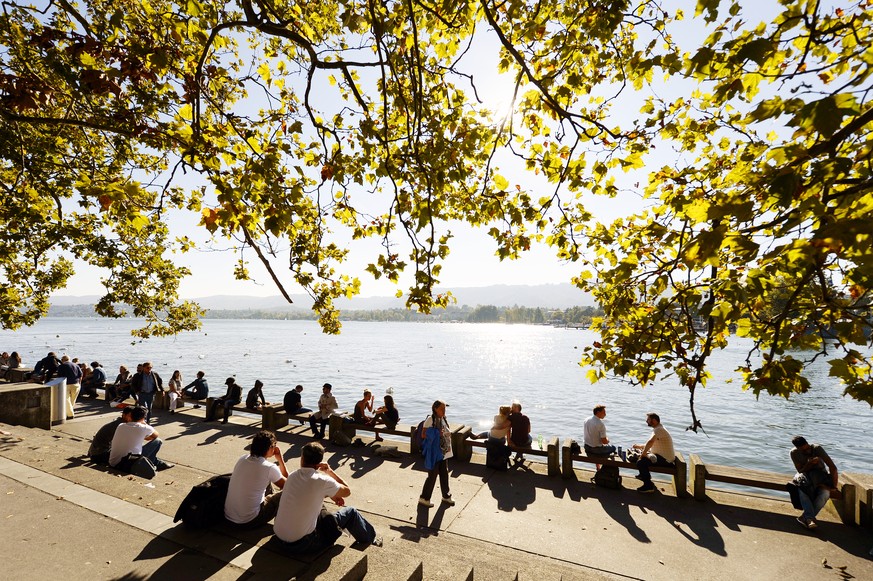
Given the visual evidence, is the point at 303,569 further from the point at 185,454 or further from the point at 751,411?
the point at 751,411

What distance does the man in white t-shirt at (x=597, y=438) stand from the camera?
9141 millimetres

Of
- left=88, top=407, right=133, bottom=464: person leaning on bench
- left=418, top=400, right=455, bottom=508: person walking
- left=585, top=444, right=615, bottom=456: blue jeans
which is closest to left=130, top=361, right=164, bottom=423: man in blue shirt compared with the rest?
left=88, top=407, right=133, bottom=464: person leaning on bench

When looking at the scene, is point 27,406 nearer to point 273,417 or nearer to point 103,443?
point 103,443

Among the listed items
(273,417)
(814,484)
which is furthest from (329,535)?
(273,417)

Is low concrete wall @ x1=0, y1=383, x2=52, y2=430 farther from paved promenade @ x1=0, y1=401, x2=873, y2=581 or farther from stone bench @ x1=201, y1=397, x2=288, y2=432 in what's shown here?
stone bench @ x1=201, y1=397, x2=288, y2=432

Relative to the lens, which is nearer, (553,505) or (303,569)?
(303,569)

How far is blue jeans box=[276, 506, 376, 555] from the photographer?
4453 millimetres

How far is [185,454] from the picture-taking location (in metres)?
10.3

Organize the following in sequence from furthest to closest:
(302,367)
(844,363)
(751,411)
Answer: (302,367) → (751,411) → (844,363)

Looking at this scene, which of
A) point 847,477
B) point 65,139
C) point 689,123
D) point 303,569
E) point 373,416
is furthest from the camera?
point 373,416

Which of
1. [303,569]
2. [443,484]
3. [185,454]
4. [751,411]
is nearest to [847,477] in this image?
[443,484]

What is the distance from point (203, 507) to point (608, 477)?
25.2 feet

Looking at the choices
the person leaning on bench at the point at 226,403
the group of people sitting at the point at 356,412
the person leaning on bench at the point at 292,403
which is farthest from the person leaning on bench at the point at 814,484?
the person leaning on bench at the point at 226,403

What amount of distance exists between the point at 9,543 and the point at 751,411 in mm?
40759
